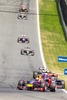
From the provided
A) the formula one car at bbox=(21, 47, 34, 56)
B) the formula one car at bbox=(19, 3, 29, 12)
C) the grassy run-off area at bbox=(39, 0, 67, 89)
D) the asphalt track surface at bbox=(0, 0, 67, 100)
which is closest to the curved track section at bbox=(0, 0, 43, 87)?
the asphalt track surface at bbox=(0, 0, 67, 100)

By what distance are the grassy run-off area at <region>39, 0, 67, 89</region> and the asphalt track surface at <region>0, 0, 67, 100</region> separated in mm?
895

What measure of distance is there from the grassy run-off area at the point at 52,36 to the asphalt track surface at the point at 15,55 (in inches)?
35.3

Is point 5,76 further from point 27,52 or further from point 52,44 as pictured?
point 52,44

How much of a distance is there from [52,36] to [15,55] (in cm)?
1211

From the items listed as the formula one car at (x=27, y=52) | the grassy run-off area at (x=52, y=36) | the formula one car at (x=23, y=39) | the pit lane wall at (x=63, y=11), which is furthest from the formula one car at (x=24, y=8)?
the formula one car at (x=27, y=52)

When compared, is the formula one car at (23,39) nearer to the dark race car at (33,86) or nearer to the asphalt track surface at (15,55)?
the asphalt track surface at (15,55)

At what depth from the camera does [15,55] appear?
4553cm

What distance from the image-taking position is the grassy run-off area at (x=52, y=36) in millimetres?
44013

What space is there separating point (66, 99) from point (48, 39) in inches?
1334

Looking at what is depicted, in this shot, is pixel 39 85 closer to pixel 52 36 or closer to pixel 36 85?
pixel 36 85

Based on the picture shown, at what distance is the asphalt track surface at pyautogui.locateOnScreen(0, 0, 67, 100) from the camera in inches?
946

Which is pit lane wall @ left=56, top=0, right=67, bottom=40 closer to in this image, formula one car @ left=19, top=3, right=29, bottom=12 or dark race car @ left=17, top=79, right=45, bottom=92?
formula one car @ left=19, top=3, right=29, bottom=12

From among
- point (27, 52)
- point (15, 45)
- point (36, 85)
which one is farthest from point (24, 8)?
point (36, 85)

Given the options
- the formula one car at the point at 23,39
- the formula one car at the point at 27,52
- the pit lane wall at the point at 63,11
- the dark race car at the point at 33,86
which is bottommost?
the dark race car at the point at 33,86
